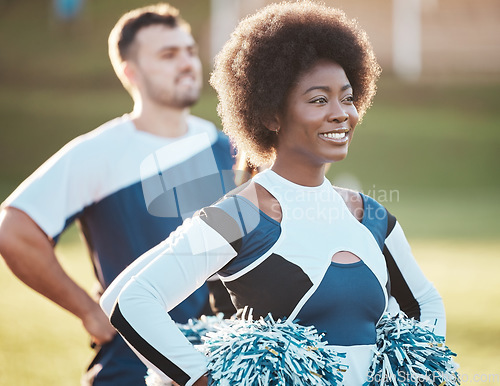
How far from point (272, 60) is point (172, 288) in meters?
0.82

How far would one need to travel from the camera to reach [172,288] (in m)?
2.31

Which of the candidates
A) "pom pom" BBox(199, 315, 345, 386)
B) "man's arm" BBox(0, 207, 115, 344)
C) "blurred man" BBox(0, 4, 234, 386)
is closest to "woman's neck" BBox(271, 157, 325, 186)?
"pom pom" BBox(199, 315, 345, 386)

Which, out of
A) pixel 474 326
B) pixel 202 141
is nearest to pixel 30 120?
pixel 474 326

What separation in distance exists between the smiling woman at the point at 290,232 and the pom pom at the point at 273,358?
24 millimetres

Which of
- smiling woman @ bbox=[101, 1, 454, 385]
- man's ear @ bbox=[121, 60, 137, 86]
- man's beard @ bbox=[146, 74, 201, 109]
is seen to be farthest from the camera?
man's ear @ bbox=[121, 60, 137, 86]

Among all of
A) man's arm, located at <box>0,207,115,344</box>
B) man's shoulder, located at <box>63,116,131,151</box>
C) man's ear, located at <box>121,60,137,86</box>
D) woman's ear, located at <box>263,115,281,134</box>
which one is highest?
man's ear, located at <box>121,60,137,86</box>

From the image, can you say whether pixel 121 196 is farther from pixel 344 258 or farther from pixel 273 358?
pixel 273 358

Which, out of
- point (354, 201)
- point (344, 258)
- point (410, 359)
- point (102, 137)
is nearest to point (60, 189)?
point (102, 137)

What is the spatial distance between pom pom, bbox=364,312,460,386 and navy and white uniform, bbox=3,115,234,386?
4.49 feet

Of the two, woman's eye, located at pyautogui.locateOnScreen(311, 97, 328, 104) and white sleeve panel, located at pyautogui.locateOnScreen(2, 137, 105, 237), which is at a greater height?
woman's eye, located at pyautogui.locateOnScreen(311, 97, 328, 104)

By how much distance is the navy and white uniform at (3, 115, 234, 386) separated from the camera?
371cm

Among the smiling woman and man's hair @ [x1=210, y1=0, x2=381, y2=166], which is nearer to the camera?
the smiling woman

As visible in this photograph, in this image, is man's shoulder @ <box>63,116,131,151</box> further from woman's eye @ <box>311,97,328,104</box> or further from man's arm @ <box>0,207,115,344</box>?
woman's eye @ <box>311,97,328,104</box>

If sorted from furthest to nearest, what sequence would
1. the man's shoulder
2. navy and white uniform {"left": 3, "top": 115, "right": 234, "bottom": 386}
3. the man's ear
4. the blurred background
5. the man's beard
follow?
the blurred background, the man's ear, the man's beard, the man's shoulder, navy and white uniform {"left": 3, "top": 115, "right": 234, "bottom": 386}
